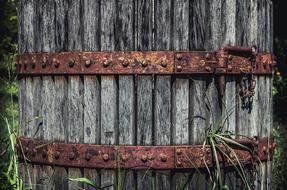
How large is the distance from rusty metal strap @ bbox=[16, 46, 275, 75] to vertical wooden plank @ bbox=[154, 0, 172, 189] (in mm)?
74

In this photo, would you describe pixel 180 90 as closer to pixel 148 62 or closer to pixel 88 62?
pixel 148 62

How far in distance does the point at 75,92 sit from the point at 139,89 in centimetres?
44

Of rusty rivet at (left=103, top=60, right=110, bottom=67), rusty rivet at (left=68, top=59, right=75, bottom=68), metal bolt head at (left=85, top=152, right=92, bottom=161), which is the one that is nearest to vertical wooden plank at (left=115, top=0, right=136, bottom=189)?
rusty rivet at (left=103, top=60, right=110, bottom=67)

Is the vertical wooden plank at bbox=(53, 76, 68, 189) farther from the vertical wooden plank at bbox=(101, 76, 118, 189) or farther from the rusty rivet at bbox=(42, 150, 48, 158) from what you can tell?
the vertical wooden plank at bbox=(101, 76, 118, 189)

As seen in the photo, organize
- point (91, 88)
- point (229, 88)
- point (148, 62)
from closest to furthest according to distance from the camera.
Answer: point (148, 62)
point (91, 88)
point (229, 88)

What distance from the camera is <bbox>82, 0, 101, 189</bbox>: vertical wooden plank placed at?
11.2 feet

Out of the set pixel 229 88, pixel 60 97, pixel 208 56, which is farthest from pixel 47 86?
pixel 229 88

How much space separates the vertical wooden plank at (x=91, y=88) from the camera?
3418 mm

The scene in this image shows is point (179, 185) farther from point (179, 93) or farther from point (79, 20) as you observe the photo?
point (79, 20)

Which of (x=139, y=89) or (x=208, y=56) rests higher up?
(x=208, y=56)

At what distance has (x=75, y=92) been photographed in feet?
11.4

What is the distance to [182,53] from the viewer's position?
3.33m

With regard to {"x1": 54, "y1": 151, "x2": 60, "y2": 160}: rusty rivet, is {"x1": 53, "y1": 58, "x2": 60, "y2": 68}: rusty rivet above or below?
above

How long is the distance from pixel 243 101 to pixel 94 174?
1.12 meters
